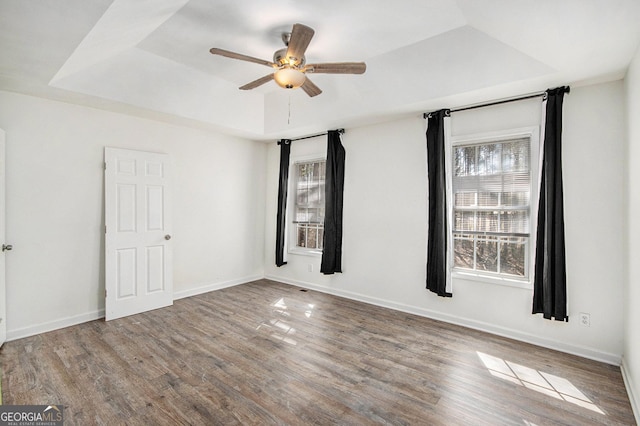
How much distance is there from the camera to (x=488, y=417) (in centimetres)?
209

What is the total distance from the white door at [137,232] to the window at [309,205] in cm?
211

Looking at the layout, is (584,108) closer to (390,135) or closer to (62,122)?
(390,135)

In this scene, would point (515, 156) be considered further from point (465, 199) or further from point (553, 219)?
point (553, 219)

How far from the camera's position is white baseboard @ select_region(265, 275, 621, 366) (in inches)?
115

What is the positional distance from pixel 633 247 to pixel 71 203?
17.9 ft

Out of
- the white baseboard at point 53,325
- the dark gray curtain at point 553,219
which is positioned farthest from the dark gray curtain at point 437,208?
the white baseboard at point 53,325

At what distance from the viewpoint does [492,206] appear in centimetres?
354

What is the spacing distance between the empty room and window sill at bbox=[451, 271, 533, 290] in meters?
0.02

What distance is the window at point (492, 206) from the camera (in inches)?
132

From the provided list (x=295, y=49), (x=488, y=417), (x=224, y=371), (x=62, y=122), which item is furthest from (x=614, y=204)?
(x=62, y=122)

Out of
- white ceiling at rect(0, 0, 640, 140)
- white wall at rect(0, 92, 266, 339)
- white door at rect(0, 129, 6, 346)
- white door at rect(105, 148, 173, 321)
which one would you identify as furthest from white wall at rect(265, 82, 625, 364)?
white door at rect(0, 129, 6, 346)

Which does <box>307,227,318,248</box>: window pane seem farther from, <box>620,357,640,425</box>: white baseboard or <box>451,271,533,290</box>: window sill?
<box>620,357,640,425</box>: white baseboard

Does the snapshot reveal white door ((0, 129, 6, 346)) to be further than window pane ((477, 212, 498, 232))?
No

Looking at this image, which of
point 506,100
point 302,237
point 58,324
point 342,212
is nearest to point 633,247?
point 506,100
